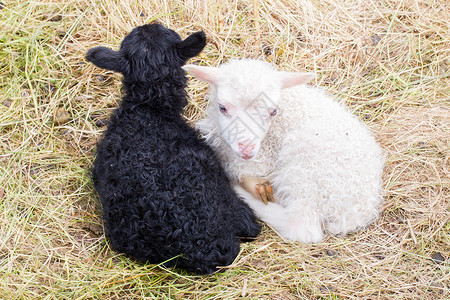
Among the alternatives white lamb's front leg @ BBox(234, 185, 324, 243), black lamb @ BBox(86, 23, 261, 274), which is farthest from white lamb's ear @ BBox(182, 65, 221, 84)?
white lamb's front leg @ BBox(234, 185, 324, 243)

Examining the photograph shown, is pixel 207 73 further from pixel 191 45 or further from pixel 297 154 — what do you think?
pixel 297 154

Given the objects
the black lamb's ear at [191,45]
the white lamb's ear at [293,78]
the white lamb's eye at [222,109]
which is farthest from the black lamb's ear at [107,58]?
the white lamb's ear at [293,78]

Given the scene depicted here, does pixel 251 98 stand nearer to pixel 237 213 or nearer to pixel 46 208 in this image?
pixel 237 213

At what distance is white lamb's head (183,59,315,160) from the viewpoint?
10.8 feet

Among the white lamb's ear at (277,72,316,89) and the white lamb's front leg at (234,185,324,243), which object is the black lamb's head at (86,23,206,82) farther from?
the white lamb's front leg at (234,185,324,243)

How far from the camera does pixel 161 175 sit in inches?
115

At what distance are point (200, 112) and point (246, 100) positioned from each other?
50.5 inches

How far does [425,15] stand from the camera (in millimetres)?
5281

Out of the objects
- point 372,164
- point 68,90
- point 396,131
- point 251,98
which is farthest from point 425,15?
point 68,90

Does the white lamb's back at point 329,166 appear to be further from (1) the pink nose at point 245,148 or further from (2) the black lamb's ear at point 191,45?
(2) the black lamb's ear at point 191,45

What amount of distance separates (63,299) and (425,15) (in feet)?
16.6

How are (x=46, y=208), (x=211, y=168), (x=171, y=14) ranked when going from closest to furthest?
(x=211, y=168) < (x=46, y=208) < (x=171, y=14)

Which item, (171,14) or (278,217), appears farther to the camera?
(171,14)

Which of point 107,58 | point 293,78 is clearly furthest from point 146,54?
point 293,78
